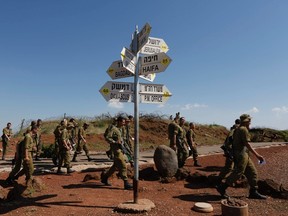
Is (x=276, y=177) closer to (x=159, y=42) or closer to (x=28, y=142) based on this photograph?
(x=159, y=42)

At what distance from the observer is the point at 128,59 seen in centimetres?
642

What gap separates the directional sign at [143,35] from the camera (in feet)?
20.5

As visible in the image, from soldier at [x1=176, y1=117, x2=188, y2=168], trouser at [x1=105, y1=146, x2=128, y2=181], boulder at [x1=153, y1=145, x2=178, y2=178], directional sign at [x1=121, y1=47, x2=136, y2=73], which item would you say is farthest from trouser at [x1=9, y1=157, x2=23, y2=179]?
soldier at [x1=176, y1=117, x2=188, y2=168]

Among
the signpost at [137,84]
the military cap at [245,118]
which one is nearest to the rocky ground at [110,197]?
the signpost at [137,84]

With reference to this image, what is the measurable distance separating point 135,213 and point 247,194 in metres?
3.38

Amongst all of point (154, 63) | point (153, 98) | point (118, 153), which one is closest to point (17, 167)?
point (118, 153)

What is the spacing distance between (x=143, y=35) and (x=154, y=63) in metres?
0.62

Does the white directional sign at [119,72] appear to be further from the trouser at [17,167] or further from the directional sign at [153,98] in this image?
the trouser at [17,167]

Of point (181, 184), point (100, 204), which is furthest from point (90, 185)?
point (181, 184)

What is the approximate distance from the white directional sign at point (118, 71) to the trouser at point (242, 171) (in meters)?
3.18

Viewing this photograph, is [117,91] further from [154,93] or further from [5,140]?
[5,140]

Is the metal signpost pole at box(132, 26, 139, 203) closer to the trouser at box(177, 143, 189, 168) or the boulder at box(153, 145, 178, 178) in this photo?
the boulder at box(153, 145, 178, 178)

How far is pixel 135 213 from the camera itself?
19.6 feet

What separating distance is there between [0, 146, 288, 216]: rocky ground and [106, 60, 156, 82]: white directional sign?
8.99 ft
